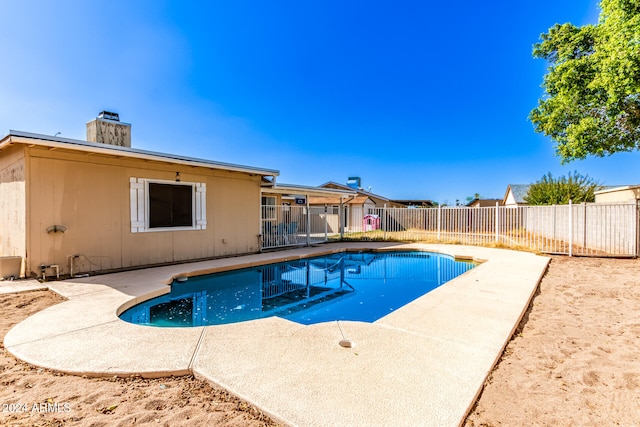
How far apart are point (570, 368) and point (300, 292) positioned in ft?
15.6

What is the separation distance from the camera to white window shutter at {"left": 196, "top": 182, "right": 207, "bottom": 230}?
8.48m

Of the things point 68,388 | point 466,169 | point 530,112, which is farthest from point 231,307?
point 466,169

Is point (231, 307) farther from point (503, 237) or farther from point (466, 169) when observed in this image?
point (466, 169)

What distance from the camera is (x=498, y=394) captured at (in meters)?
2.30

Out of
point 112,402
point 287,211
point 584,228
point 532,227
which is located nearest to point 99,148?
point 112,402

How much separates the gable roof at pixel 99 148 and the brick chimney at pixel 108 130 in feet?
4.04

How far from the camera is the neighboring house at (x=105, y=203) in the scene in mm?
5840

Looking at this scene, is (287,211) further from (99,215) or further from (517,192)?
(517,192)

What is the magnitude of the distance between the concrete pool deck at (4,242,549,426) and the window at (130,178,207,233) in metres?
2.97

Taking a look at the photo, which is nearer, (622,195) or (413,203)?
(622,195)

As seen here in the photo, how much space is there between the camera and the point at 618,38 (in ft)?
27.3

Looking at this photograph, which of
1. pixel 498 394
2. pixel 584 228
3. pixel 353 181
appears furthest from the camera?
pixel 353 181

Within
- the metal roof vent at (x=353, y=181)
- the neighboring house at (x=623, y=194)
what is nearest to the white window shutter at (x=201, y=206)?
the neighboring house at (x=623, y=194)

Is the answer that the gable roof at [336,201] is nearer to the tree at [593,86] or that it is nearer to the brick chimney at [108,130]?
the tree at [593,86]
